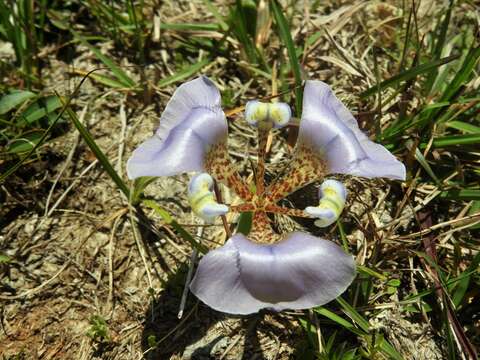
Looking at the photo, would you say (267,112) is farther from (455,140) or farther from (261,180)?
(455,140)

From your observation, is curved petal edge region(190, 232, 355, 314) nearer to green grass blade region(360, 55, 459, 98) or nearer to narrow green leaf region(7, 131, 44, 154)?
green grass blade region(360, 55, 459, 98)

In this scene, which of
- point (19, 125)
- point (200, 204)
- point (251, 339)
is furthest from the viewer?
point (19, 125)

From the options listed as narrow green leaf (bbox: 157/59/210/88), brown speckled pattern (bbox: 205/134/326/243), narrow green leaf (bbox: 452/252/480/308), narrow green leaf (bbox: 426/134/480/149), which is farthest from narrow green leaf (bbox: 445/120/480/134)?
narrow green leaf (bbox: 157/59/210/88)

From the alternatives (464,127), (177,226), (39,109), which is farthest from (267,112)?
(39,109)

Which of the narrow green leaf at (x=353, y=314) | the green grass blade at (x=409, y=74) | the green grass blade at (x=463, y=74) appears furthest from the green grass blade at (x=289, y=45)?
the narrow green leaf at (x=353, y=314)

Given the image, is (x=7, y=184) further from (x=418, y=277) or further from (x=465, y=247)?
(x=465, y=247)

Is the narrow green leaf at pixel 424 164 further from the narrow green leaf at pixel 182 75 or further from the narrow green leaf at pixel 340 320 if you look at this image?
the narrow green leaf at pixel 182 75

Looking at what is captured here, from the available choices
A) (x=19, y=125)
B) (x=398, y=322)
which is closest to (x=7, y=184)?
(x=19, y=125)
